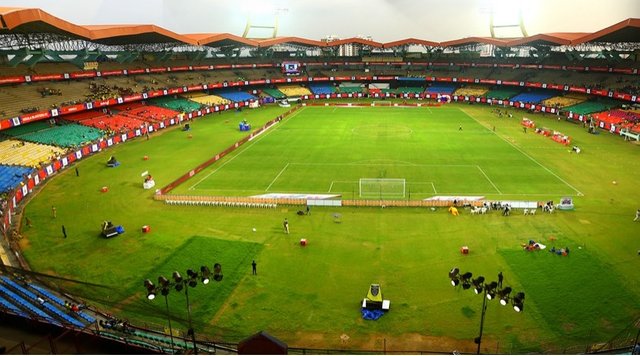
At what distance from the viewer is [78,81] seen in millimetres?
82125

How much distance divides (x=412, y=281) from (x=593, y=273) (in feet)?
37.6

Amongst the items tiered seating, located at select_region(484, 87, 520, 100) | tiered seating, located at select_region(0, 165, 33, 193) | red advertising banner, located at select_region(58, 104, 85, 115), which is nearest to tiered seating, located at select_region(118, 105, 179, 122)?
red advertising banner, located at select_region(58, 104, 85, 115)

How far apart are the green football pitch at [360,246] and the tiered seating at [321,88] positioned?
67779 mm

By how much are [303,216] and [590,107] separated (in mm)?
74752

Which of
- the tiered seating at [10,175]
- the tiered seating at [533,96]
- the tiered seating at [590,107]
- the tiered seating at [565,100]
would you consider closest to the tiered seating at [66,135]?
the tiered seating at [10,175]

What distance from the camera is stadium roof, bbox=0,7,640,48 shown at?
50438 mm

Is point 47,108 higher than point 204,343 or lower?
higher

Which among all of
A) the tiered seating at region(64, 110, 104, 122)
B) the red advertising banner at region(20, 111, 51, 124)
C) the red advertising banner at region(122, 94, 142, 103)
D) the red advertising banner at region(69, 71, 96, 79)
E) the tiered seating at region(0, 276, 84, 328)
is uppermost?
the red advertising banner at region(69, 71, 96, 79)

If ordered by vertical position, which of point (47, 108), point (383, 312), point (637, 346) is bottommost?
point (383, 312)

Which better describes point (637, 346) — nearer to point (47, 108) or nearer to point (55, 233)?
point (55, 233)

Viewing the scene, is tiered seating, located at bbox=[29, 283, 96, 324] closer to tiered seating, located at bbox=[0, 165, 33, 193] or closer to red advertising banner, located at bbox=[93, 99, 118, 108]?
tiered seating, located at bbox=[0, 165, 33, 193]

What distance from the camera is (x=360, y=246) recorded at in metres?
31.5

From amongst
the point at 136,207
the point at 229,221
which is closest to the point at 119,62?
the point at 136,207

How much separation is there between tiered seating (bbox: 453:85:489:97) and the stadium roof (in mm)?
12516
